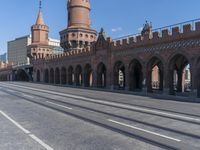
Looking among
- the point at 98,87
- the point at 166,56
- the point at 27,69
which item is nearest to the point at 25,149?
the point at 166,56

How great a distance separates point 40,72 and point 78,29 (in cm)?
1624

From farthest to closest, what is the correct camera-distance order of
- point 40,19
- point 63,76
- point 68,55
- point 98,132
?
point 40,19
point 63,76
point 68,55
point 98,132

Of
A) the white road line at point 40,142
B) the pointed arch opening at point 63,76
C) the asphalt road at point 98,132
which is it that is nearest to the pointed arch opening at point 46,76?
the pointed arch opening at point 63,76

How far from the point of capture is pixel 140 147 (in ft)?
24.0

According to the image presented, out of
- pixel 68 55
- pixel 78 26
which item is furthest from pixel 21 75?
pixel 68 55

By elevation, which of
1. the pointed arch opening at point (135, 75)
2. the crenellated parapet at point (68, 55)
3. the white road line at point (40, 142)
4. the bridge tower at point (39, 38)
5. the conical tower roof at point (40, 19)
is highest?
the conical tower roof at point (40, 19)

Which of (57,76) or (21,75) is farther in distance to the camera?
(21,75)

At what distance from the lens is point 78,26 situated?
52.8m

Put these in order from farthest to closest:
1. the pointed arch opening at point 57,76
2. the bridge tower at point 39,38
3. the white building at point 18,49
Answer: the white building at point 18,49 → the bridge tower at point 39,38 → the pointed arch opening at point 57,76

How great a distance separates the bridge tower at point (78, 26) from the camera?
52750mm

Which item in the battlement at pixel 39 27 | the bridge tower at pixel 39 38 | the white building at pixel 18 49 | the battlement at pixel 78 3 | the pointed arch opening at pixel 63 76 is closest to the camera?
the pointed arch opening at pixel 63 76

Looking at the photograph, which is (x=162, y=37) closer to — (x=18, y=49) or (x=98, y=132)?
(x=98, y=132)

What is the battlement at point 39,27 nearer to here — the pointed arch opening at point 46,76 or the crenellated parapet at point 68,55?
the crenellated parapet at point 68,55

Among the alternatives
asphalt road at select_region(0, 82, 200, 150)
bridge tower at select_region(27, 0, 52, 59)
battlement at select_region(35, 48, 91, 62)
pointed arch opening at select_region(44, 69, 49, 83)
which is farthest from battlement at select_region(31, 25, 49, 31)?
asphalt road at select_region(0, 82, 200, 150)
